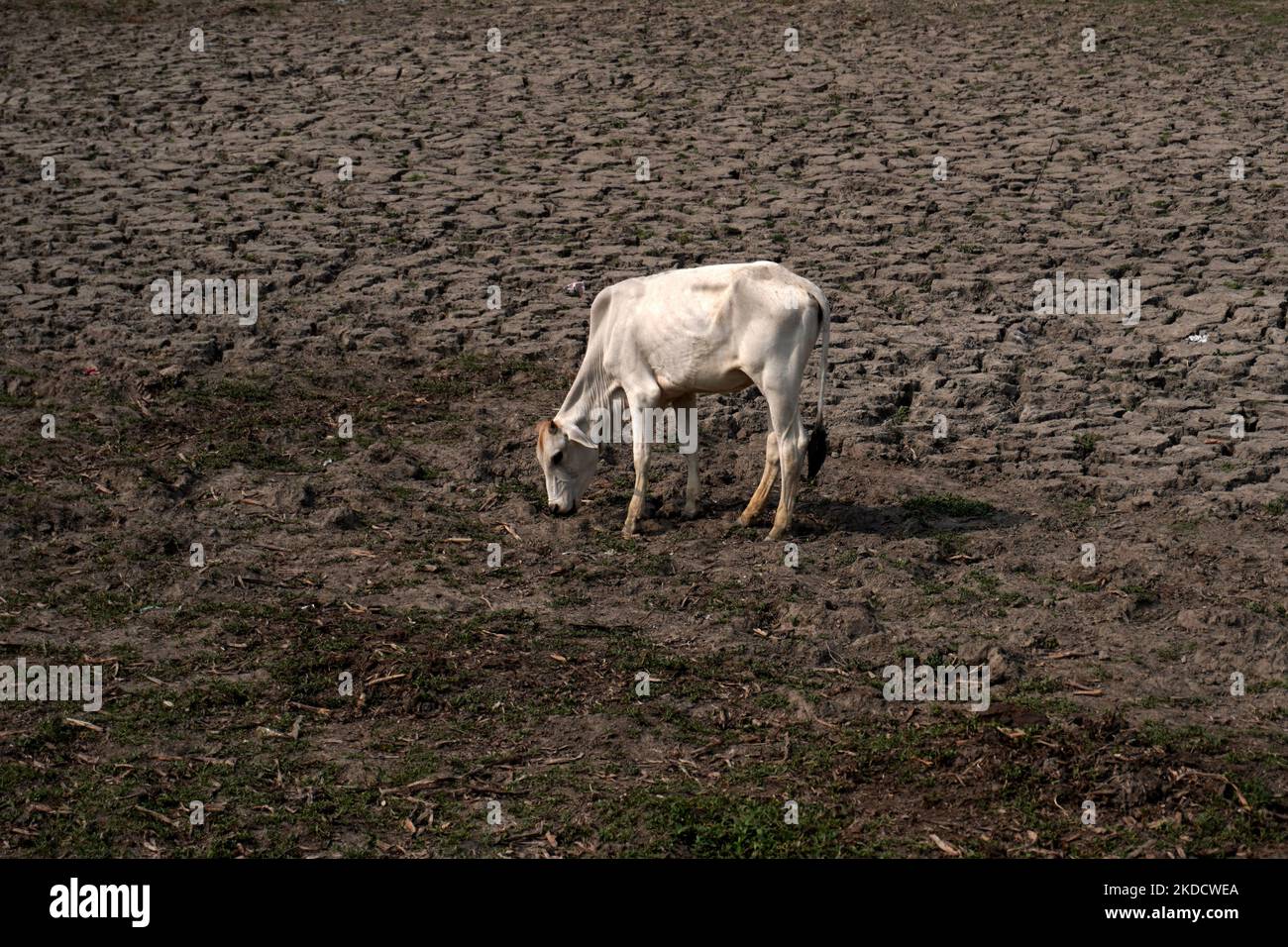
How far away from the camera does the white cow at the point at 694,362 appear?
833 centimetres

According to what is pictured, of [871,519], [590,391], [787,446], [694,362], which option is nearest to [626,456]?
[590,391]

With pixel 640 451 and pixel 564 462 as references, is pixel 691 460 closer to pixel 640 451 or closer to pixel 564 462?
pixel 640 451

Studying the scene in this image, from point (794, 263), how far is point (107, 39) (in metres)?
10.1

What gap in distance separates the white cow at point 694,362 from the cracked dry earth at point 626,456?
0.35m

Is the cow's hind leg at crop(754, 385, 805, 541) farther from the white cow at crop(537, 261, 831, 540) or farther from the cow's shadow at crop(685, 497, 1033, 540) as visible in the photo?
the cow's shadow at crop(685, 497, 1033, 540)

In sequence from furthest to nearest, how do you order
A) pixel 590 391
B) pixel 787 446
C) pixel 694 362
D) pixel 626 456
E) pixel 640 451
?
pixel 626 456 → pixel 590 391 → pixel 640 451 → pixel 694 362 → pixel 787 446

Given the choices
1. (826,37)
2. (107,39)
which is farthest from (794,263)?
(107,39)

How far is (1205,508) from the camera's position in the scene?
884cm

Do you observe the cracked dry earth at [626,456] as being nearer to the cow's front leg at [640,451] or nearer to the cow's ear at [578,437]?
the cow's front leg at [640,451]

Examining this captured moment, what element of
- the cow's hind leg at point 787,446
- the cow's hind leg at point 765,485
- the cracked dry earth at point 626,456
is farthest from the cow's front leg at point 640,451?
the cow's hind leg at point 787,446

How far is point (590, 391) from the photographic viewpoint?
9094 mm

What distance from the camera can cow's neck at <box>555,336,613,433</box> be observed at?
9023 mm

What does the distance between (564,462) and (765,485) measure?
43.0 inches

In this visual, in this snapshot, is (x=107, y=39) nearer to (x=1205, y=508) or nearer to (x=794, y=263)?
(x=794, y=263)
